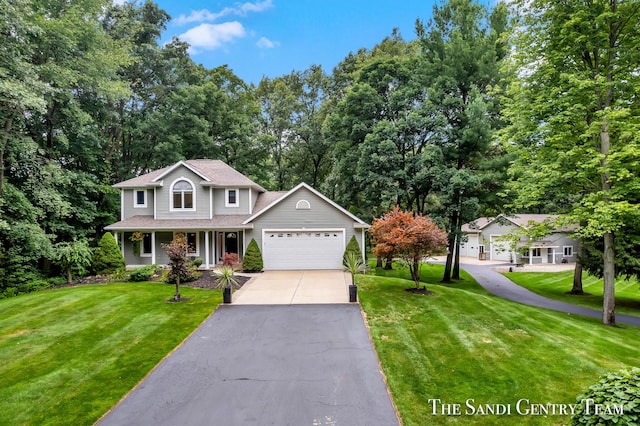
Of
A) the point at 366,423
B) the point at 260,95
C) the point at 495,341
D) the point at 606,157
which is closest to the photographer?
the point at 366,423

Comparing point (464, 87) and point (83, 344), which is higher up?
point (464, 87)

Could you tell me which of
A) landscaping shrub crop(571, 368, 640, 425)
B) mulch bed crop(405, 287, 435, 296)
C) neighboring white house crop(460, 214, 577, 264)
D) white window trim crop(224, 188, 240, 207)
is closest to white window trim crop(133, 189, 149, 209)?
white window trim crop(224, 188, 240, 207)

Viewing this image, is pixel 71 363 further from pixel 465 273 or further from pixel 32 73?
pixel 465 273

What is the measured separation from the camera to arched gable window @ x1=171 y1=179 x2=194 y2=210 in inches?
778

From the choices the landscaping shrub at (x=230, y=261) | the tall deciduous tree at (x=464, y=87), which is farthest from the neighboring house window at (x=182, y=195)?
the tall deciduous tree at (x=464, y=87)

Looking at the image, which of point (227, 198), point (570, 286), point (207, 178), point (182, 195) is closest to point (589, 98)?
point (570, 286)

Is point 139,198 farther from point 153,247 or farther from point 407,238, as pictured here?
point 407,238

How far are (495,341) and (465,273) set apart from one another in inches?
749

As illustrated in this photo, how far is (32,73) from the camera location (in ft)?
48.6

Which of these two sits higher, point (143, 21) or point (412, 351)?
point (143, 21)

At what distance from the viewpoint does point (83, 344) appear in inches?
313

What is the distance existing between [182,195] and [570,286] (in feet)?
86.3

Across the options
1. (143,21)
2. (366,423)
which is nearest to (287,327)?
(366,423)

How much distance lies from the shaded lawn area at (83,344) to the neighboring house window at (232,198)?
8208 mm
